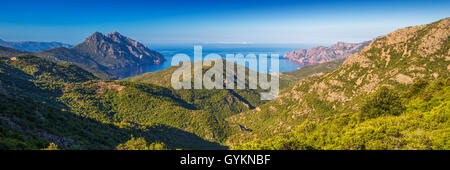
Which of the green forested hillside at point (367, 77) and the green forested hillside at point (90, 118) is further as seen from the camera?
the green forested hillside at point (367, 77)

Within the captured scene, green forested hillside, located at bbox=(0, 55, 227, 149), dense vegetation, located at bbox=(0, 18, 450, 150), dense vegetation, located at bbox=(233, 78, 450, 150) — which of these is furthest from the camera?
green forested hillside, located at bbox=(0, 55, 227, 149)

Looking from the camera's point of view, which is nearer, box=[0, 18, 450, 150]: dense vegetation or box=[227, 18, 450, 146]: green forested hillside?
box=[0, 18, 450, 150]: dense vegetation

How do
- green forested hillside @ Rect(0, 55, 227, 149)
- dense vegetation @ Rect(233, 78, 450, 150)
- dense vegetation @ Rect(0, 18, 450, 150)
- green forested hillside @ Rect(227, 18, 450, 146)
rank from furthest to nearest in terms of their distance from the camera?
1. green forested hillside @ Rect(227, 18, 450, 146)
2. green forested hillside @ Rect(0, 55, 227, 149)
3. dense vegetation @ Rect(0, 18, 450, 150)
4. dense vegetation @ Rect(233, 78, 450, 150)

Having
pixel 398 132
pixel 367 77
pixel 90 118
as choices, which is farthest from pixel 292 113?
pixel 90 118

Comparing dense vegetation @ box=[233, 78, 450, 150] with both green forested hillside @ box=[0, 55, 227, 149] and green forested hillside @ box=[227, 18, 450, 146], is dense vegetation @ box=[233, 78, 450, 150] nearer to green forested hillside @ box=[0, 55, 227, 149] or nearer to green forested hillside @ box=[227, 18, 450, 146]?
green forested hillside @ box=[0, 55, 227, 149]

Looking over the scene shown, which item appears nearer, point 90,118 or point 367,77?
point 90,118

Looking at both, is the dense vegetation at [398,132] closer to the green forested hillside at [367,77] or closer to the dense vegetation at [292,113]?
the dense vegetation at [292,113]

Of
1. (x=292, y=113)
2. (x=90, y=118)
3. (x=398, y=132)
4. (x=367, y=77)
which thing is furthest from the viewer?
(x=292, y=113)

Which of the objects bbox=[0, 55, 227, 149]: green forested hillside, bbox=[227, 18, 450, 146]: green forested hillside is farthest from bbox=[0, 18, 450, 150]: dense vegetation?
bbox=[227, 18, 450, 146]: green forested hillside

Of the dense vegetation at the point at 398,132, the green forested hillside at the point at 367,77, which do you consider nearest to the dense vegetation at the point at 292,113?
the dense vegetation at the point at 398,132

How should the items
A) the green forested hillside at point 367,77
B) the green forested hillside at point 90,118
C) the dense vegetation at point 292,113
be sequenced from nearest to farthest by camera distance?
the dense vegetation at point 292,113 < the green forested hillside at point 90,118 < the green forested hillside at point 367,77

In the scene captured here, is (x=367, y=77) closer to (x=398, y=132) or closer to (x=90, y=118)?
(x=398, y=132)
